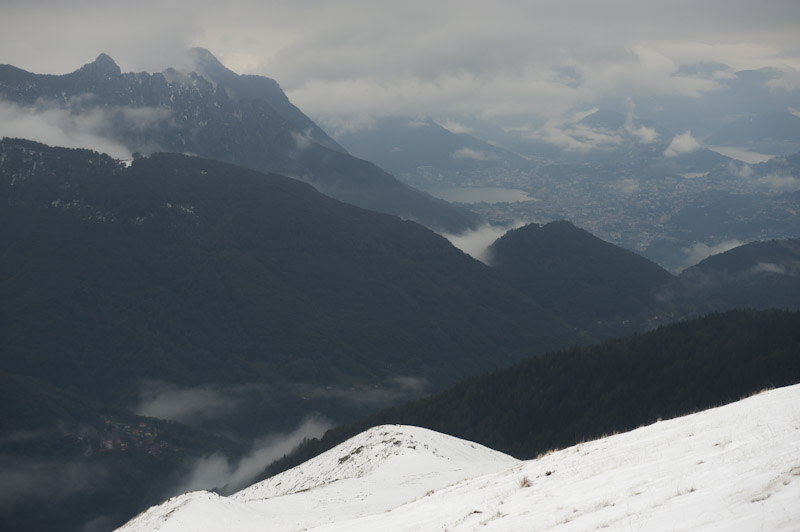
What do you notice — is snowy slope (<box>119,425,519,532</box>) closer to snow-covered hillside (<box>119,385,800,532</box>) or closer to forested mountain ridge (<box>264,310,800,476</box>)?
snow-covered hillside (<box>119,385,800,532</box>)

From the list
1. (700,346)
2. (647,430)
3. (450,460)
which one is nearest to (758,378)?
(700,346)

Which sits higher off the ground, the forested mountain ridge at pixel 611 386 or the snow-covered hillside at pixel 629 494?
the snow-covered hillside at pixel 629 494

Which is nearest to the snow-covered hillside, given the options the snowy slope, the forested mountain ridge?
the snowy slope

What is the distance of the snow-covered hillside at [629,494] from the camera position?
18266 mm

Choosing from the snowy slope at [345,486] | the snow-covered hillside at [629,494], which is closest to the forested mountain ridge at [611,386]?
the snowy slope at [345,486]

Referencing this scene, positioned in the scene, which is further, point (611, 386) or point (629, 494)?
point (611, 386)

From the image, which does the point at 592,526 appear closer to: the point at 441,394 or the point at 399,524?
the point at 399,524

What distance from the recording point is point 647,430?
113ft

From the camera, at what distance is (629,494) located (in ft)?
71.5

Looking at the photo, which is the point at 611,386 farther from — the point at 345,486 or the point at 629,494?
the point at 629,494

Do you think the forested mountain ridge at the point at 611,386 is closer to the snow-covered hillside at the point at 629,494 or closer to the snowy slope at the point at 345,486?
the snowy slope at the point at 345,486

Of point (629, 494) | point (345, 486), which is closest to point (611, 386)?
point (345, 486)

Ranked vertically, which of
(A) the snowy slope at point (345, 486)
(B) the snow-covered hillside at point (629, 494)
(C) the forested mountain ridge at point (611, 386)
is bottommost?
(C) the forested mountain ridge at point (611, 386)

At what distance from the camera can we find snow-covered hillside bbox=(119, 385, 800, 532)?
18266 millimetres
